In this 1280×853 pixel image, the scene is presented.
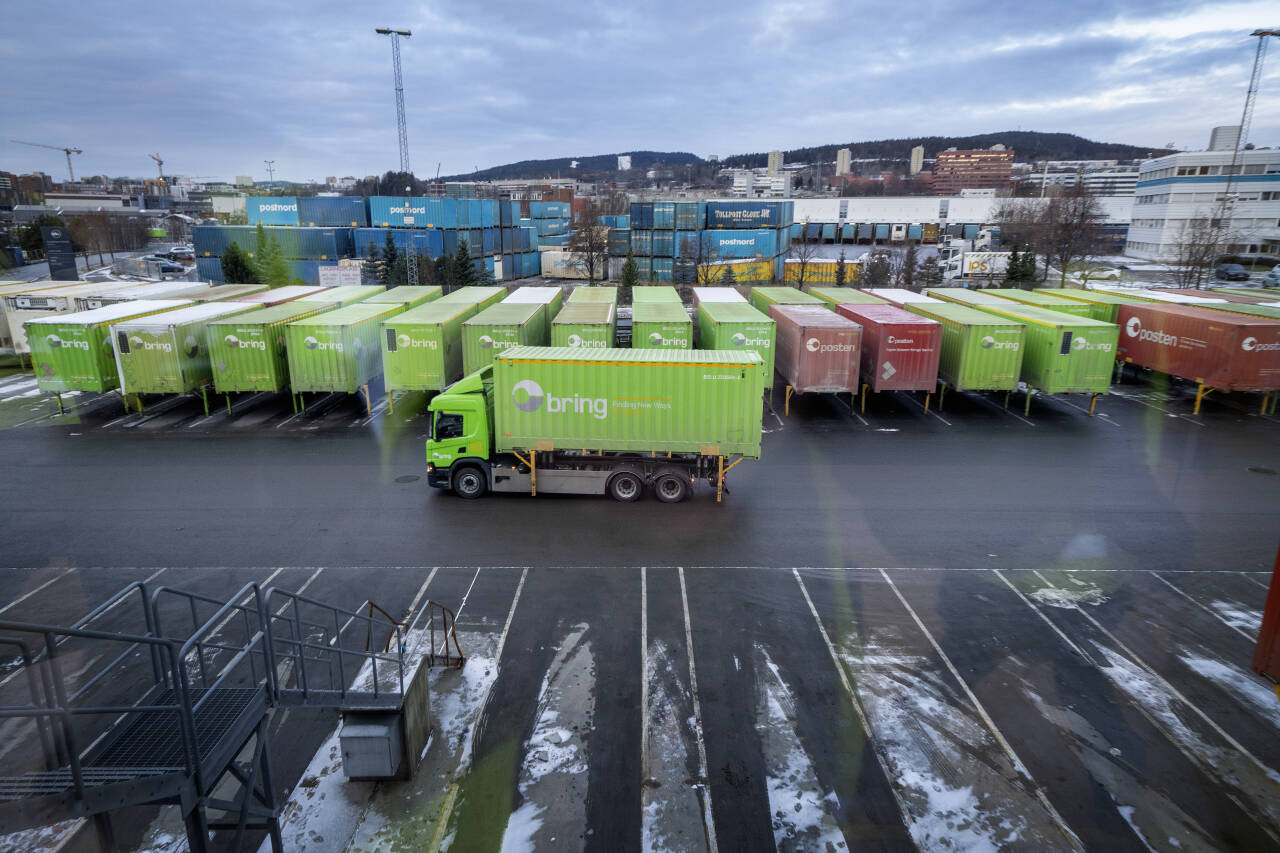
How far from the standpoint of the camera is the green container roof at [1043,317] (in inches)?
955

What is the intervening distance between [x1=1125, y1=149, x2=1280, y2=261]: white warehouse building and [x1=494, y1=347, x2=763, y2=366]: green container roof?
8106cm

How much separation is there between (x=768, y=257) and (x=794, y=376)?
134 ft

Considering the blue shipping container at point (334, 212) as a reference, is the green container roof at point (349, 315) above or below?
below

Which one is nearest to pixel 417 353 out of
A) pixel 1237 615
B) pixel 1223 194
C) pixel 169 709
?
pixel 169 709

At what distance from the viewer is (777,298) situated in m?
34.5

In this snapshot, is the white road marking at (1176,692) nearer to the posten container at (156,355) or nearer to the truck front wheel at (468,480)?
the truck front wheel at (468,480)

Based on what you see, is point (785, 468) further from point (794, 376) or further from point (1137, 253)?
point (1137, 253)

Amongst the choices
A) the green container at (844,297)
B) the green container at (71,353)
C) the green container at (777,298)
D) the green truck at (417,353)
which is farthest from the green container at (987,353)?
the green container at (71,353)

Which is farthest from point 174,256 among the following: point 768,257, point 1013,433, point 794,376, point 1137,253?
point 1137,253

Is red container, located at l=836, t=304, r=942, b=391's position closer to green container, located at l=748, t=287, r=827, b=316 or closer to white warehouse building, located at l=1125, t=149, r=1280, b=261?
green container, located at l=748, t=287, r=827, b=316

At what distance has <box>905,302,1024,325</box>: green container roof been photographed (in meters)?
24.9

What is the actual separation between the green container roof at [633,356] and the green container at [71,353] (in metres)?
16.7

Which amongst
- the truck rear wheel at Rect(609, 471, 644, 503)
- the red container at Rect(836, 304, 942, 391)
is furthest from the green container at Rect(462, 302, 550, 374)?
Answer: the red container at Rect(836, 304, 942, 391)

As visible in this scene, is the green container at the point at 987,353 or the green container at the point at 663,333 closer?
the green container at the point at 987,353
